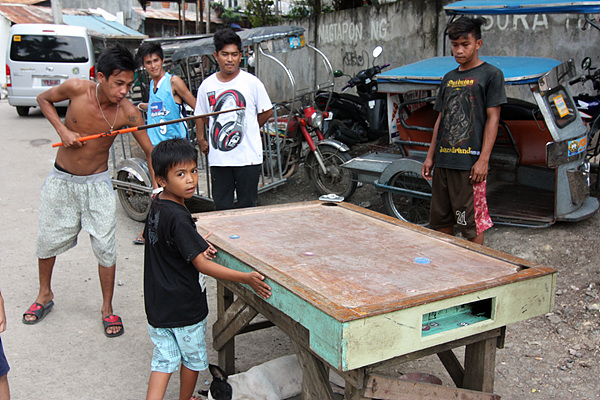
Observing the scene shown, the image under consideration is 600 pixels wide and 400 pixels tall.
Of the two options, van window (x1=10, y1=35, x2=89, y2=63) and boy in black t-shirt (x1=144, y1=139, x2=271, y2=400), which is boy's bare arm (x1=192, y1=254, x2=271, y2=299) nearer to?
boy in black t-shirt (x1=144, y1=139, x2=271, y2=400)

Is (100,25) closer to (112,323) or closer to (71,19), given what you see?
(71,19)

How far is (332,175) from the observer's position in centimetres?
630

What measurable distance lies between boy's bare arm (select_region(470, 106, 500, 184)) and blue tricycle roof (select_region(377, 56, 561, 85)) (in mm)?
751

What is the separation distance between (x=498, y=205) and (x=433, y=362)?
2347 mm

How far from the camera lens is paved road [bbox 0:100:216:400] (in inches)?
119

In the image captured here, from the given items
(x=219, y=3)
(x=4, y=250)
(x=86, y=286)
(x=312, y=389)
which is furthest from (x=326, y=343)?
(x=219, y=3)

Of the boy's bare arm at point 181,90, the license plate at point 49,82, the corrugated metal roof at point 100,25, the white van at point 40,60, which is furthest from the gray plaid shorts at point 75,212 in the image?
the corrugated metal roof at point 100,25

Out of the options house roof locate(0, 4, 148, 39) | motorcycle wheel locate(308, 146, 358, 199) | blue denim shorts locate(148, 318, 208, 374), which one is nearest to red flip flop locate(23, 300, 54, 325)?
blue denim shorts locate(148, 318, 208, 374)

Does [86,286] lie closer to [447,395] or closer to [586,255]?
[447,395]

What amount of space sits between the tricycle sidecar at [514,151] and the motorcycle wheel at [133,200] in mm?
2239

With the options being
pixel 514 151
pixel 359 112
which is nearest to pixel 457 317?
pixel 514 151

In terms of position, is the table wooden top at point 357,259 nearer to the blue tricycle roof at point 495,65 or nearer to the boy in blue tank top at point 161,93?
the blue tricycle roof at point 495,65

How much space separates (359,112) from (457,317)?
5.59 metres

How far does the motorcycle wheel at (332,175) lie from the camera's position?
6.19 metres
